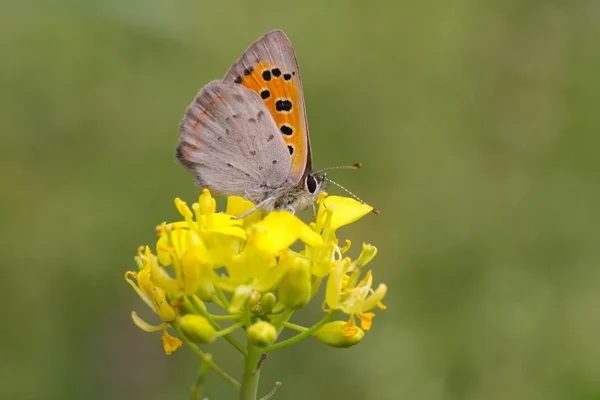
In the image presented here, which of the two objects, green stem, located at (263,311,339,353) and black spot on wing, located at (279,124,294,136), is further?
black spot on wing, located at (279,124,294,136)

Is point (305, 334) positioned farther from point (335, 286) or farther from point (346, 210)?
point (346, 210)

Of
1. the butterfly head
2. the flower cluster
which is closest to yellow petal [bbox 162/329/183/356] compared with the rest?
the flower cluster

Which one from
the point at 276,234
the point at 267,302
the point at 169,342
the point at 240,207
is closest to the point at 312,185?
the point at 240,207

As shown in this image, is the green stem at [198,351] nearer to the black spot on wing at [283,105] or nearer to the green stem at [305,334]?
the green stem at [305,334]

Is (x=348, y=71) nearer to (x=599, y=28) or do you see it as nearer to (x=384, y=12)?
(x=384, y=12)

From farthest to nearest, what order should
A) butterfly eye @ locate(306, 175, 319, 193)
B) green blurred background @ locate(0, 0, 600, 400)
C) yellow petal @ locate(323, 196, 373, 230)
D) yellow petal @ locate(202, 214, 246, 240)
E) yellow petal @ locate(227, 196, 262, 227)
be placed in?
green blurred background @ locate(0, 0, 600, 400)
butterfly eye @ locate(306, 175, 319, 193)
yellow petal @ locate(227, 196, 262, 227)
yellow petal @ locate(323, 196, 373, 230)
yellow petal @ locate(202, 214, 246, 240)

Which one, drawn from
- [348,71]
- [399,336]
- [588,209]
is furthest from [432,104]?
[399,336]

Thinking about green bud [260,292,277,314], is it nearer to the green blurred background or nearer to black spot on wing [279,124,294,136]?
black spot on wing [279,124,294,136]
